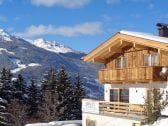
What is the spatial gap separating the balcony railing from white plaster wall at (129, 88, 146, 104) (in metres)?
1.41

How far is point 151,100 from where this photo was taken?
27156 mm

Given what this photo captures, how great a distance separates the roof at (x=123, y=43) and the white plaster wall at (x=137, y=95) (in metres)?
3.19

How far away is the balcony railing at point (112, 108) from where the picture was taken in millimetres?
28428

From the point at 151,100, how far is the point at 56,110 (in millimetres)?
32582

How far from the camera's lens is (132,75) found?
3066 centimetres

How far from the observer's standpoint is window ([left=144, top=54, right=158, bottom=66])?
30308 mm

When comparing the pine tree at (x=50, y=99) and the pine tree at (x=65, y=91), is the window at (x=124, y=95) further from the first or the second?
the pine tree at (x=65, y=91)

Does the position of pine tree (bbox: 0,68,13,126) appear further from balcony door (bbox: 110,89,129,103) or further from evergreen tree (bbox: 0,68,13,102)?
balcony door (bbox: 110,89,129,103)

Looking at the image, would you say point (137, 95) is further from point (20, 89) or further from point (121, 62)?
point (20, 89)

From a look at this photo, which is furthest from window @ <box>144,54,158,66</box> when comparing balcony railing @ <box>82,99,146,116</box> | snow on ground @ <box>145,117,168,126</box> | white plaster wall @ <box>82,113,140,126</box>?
snow on ground @ <box>145,117,168,126</box>

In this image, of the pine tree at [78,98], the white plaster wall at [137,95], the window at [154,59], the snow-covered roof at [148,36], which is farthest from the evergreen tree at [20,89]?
the window at [154,59]

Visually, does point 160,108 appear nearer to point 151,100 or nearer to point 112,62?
point 151,100

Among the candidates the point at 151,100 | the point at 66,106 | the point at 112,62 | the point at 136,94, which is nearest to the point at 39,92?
the point at 66,106

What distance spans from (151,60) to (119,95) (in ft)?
15.7
